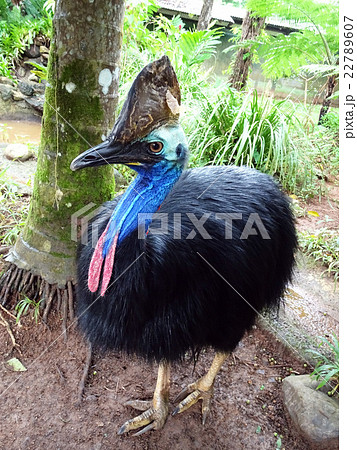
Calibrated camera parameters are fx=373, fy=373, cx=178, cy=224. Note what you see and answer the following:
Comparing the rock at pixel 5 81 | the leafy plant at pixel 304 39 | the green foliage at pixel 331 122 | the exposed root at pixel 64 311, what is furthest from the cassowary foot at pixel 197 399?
the rock at pixel 5 81

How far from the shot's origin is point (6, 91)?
6664mm

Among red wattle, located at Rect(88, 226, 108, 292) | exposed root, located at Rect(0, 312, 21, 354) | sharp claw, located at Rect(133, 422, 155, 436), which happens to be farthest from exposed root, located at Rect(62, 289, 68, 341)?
red wattle, located at Rect(88, 226, 108, 292)

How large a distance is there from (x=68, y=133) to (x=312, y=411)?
5.70ft

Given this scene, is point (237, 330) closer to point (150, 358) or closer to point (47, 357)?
point (150, 358)

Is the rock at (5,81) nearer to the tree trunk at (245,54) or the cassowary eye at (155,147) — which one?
the tree trunk at (245,54)

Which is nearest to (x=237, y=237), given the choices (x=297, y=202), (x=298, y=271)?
(x=298, y=271)

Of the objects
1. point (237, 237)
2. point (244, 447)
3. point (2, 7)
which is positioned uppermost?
point (2, 7)

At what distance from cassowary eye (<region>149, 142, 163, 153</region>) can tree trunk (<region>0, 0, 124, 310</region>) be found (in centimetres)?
53

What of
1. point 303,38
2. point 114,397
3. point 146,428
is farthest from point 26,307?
point 303,38

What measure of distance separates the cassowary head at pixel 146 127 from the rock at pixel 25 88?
660cm

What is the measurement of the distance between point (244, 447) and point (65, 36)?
1.99 meters

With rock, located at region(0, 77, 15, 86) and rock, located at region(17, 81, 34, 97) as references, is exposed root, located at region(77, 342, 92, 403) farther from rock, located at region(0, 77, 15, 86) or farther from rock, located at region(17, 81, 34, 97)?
rock, located at region(0, 77, 15, 86)

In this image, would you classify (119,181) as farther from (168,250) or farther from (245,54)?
(245,54)
